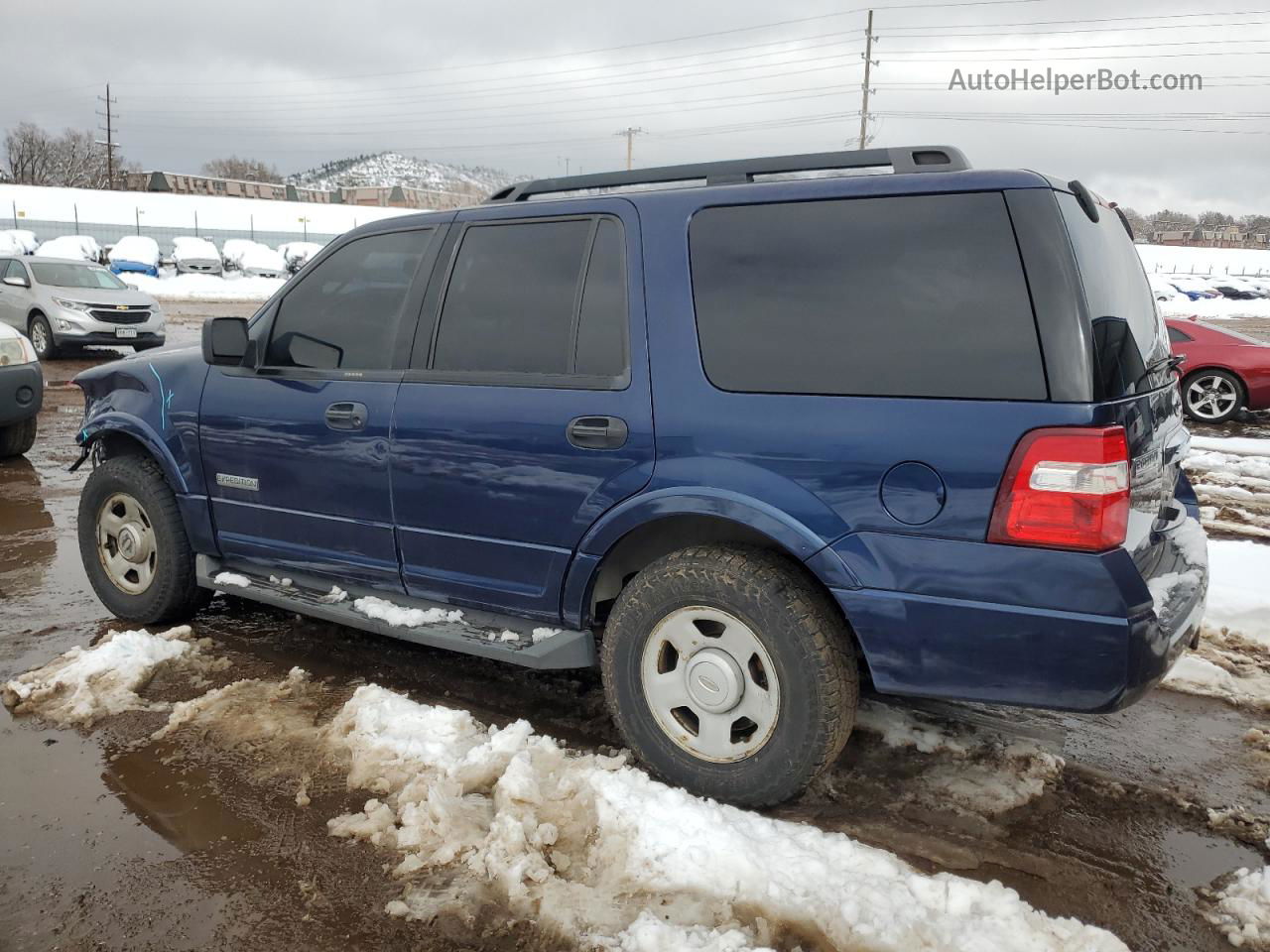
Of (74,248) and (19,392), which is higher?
(74,248)

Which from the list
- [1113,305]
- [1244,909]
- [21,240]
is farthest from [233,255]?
[1244,909]

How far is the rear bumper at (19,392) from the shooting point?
305 inches

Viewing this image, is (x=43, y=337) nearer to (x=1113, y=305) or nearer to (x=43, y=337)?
(x=43, y=337)

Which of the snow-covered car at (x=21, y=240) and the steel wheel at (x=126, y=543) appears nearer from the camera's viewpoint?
the steel wheel at (x=126, y=543)

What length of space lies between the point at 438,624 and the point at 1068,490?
7.42 ft

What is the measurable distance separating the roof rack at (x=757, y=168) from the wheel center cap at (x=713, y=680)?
5.13 ft

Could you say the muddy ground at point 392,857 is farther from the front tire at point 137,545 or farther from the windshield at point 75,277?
the windshield at point 75,277

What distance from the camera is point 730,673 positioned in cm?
290

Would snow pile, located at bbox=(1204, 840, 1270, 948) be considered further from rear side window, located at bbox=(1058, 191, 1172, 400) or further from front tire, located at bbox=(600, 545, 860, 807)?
rear side window, located at bbox=(1058, 191, 1172, 400)

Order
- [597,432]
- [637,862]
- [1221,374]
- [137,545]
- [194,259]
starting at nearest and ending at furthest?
[637,862] → [597,432] → [137,545] → [1221,374] → [194,259]

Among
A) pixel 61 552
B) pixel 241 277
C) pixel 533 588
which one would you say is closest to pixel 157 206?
Result: pixel 241 277

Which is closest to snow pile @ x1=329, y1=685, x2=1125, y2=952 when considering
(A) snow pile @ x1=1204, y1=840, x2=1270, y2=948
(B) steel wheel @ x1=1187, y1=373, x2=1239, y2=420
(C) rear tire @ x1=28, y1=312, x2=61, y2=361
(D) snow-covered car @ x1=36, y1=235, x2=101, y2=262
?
(A) snow pile @ x1=1204, y1=840, x2=1270, y2=948

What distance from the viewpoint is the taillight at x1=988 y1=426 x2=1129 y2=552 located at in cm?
244

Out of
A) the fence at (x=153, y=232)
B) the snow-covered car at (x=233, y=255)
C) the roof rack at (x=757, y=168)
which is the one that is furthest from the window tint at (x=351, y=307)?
the fence at (x=153, y=232)
